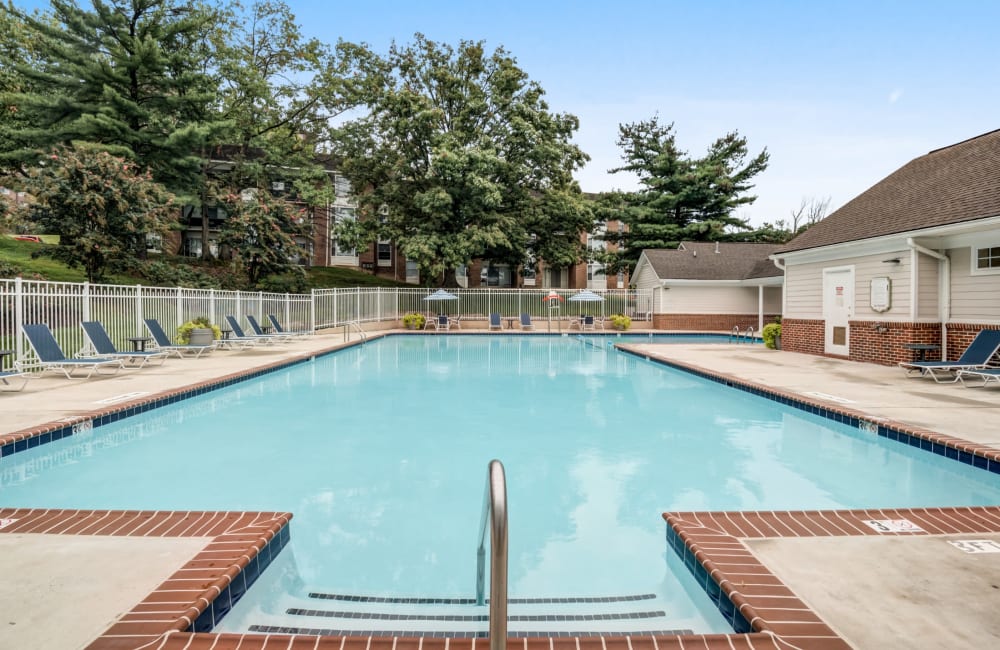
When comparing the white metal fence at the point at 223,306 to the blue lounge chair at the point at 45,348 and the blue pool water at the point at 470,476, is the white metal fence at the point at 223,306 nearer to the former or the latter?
the blue lounge chair at the point at 45,348

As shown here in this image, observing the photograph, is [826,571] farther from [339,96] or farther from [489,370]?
[339,96]

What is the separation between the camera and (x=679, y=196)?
105 ft

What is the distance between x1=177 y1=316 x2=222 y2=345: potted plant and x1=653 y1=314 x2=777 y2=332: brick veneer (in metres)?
19.7

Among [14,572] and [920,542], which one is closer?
[14,572]

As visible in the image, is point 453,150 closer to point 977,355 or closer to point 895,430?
point 977,355

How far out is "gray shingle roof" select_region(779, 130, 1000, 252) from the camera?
10.3 metres

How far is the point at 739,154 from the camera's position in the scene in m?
32.9

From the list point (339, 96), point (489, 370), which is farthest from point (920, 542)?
point (339, 96)

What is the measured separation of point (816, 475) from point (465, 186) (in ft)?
76.5

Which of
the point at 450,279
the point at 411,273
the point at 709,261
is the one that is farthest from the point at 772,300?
the point at 411,273

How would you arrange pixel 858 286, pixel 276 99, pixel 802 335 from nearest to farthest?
1. pixel 858 286
2. pixel 802 335
3. pixel 276 99

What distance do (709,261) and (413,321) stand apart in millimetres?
14906

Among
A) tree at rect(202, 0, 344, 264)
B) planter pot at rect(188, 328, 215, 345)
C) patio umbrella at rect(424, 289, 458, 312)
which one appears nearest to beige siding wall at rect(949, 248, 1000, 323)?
planter pot at rect(188, 328, 215, 345)

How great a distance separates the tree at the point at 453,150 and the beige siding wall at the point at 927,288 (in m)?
18.2
